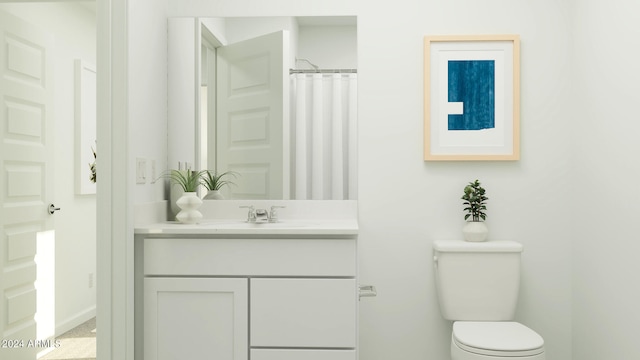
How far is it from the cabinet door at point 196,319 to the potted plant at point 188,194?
31 cm

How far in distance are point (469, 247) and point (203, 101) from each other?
4.77ft

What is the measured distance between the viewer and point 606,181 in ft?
6.68

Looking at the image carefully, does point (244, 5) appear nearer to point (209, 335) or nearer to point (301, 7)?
point (301, 7)

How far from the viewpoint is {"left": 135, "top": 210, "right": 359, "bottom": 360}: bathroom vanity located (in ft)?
6.12

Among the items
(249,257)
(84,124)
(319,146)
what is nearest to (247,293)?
(249,257)

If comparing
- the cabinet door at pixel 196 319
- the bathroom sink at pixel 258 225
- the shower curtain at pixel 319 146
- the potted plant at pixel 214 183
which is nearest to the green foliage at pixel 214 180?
the potted plant at pixel 214 183

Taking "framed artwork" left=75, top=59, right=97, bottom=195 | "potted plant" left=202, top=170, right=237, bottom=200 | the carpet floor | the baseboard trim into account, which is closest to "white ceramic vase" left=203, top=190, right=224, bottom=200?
"potted plant" left=202, top=170, right=237, bottom=200

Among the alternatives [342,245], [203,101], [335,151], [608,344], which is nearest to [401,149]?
[335,151]

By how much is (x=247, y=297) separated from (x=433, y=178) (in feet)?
3.51

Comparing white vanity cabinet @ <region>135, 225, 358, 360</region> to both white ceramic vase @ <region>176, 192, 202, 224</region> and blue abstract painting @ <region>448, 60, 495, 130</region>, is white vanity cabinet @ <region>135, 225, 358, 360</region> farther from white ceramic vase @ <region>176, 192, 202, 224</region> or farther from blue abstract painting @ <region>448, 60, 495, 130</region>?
blue abstract painting @ <region>448, 60, 495, 130</region>

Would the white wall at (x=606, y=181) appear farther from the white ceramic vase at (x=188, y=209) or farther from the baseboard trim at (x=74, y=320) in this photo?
the baseboard trim at (x=74, y=320)

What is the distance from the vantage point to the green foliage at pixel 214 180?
7.84ft

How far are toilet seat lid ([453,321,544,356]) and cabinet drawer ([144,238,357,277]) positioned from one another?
1.70ft

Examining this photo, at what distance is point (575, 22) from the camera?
229cm
